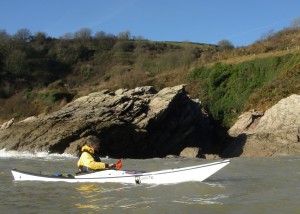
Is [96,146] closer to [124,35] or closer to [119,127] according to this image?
[119,127]

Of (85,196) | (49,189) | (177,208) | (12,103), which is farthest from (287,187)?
(12,103)

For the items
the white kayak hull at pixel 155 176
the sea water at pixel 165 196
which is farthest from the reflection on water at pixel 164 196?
the white kayak hull at pixel 155 176

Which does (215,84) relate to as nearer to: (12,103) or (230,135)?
(230,135)

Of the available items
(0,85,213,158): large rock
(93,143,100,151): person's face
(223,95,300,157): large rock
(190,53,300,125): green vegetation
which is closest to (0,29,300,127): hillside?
(190,53,300,125): green vegetation

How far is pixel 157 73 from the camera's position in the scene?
48.6 m

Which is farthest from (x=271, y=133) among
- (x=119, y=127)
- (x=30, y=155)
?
(x=30, y=155)

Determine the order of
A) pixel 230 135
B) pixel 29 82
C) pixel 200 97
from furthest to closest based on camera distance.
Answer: pixel 29 82
pixel 200 97
pixel 230 135

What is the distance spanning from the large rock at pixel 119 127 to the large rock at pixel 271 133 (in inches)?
124

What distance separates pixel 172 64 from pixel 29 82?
59.7ft

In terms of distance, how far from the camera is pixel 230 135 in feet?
97.8

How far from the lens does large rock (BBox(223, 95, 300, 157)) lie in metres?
22.6

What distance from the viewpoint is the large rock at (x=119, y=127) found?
23203 mm

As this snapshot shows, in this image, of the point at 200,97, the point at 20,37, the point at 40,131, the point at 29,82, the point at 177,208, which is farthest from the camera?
the point at 20,37

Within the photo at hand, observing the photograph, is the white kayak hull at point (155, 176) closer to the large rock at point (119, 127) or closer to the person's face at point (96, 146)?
the person's face at point (96, 146)
